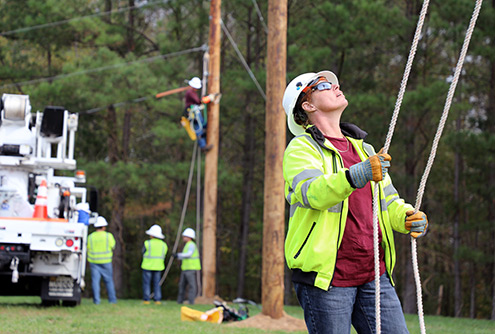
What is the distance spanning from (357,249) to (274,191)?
7.22 meters

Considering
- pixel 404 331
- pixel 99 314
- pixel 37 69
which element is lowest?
pixel 99 314

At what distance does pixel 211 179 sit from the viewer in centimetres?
1755

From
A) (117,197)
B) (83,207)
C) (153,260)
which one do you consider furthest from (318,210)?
(117,197)

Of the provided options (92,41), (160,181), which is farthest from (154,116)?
(160,181)

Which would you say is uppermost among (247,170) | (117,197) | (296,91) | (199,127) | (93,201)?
(199,127)

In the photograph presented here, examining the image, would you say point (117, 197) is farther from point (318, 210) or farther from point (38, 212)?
point (318, 210)

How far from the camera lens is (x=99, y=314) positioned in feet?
39.6

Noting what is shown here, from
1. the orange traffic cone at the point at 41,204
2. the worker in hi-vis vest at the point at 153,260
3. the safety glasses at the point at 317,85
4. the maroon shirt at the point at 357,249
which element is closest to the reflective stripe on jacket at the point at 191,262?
the worker in hi-vis vest at the point at 153,260

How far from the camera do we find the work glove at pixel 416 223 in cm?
370

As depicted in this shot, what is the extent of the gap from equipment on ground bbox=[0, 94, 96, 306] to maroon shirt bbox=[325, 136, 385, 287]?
8.32m

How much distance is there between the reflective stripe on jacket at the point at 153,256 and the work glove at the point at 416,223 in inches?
506

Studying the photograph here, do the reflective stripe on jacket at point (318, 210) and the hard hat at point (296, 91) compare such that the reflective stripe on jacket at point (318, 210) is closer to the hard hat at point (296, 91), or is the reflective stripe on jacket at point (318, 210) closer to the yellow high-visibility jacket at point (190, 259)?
the hard hat at point (296, 91)

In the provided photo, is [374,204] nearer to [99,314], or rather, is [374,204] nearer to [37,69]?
[99,314]

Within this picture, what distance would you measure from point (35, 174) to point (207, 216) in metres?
5.48
